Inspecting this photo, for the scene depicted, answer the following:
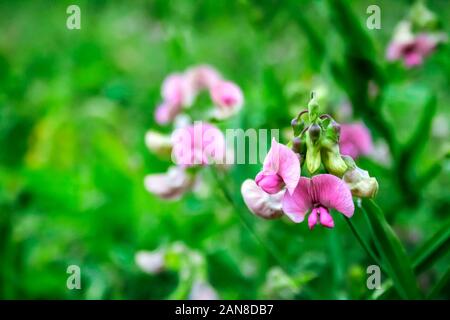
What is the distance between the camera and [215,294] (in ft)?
3.17

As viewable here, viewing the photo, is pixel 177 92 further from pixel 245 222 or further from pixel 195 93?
pixel 245 222

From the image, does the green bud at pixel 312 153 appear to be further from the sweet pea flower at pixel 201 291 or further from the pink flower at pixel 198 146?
the sweet pea flower at pixel 201 291

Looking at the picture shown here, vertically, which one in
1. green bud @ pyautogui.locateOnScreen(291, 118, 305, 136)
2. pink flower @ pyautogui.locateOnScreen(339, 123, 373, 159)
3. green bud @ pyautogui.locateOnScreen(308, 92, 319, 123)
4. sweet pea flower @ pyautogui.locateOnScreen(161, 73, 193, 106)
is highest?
sweet pea flower @ pyautogui.locateOnScreen(161, 73, 193, 106)

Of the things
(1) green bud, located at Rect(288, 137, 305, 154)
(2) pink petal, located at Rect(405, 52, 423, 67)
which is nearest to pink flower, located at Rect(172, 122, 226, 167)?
(1) green bud, located at Rect(288, 137, 305, 154)

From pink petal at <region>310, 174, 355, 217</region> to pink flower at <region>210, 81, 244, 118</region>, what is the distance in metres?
0.29

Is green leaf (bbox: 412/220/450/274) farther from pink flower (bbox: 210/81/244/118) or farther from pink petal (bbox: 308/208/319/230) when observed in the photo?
pink flower (bbox: 210/81/244/118)

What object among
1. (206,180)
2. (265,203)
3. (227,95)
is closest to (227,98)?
(227,95)

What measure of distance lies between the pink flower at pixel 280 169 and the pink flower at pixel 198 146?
22cm

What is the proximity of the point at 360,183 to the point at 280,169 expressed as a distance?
0.07m

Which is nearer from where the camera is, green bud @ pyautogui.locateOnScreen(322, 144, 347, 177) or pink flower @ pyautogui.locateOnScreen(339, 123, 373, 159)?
green bud @ pyautogui.locateOnScreen(322, 144, 347, 177)

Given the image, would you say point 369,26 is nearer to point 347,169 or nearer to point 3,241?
point 347,169

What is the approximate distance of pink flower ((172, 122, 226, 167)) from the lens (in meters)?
0.84

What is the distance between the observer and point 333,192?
0.62 meters

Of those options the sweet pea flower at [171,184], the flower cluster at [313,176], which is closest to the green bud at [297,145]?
the flower cluster at [313,176]
